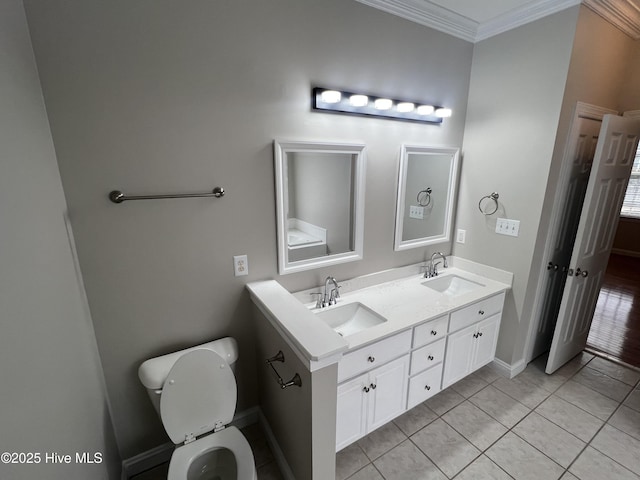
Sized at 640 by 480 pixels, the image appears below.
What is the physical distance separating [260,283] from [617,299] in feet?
14.9

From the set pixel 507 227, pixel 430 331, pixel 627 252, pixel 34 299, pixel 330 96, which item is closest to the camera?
pixel 34 299

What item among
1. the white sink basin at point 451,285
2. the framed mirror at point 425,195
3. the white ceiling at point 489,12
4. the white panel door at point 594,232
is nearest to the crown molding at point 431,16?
the white ceiling at point 489,12

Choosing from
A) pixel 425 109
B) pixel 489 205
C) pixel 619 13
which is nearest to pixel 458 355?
pixel 489 205

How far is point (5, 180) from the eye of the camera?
0.76 m

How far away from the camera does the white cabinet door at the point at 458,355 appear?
1.92 m

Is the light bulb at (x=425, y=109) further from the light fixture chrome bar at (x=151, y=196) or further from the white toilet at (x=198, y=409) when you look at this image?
the white toilet at (x=198, y=409)

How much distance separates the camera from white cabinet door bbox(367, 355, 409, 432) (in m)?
1.59

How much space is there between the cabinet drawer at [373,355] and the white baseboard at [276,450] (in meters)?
0.60

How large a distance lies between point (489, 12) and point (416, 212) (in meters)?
1.36

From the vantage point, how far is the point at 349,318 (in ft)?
6.20

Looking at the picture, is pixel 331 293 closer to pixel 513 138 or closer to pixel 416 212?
pixel 416 212

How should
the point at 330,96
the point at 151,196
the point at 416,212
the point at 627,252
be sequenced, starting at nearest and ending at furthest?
the point at 151,196 < the point at 330,96 < the point at 416,212 < the point at 627,252

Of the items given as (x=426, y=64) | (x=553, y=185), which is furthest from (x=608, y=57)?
(x=426, y=64)

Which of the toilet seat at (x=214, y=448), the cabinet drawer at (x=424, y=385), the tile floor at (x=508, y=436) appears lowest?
the tile floor at (x=508, y=436)
